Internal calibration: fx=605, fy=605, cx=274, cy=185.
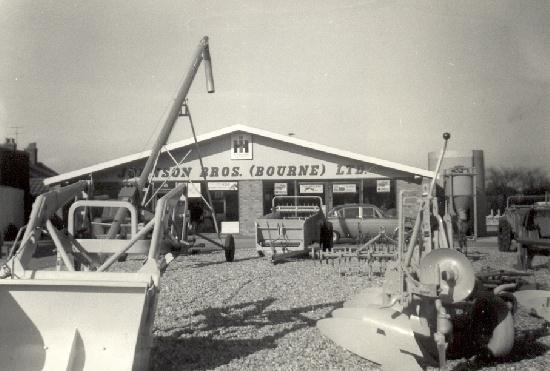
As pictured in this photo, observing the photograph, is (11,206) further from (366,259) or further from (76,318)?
(76,318)

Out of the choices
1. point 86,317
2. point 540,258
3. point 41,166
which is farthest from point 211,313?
point 41,166

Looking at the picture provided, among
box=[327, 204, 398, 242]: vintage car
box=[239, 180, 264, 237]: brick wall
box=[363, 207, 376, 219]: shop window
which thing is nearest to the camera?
box=[327, 204, 398, 242]: vintage car

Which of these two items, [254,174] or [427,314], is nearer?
[427,314]

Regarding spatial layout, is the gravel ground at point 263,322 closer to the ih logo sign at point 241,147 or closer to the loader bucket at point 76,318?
the loader bucket at point 76,318

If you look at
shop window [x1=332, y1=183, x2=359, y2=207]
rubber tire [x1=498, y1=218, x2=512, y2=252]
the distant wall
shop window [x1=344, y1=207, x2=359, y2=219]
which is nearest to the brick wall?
shop window [x1=332, y1=183, x2=359, y2=207]

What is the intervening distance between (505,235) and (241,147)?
1153 centimetres

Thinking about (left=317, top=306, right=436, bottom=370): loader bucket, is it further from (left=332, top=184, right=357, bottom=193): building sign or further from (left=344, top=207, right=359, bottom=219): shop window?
(left=332, top=184, right=357, bottom=193): building sign

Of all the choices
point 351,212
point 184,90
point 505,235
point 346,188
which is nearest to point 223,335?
point 184,90

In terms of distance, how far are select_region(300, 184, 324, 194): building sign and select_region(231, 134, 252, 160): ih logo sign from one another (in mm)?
2460

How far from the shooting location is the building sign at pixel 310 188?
24.5 m

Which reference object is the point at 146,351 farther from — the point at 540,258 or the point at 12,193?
the point at 12,193

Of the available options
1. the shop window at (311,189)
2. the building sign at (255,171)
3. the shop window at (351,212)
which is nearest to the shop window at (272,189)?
the building sign at (255,171)

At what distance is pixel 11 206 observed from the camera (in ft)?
86.7

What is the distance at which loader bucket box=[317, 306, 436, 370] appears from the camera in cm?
513
